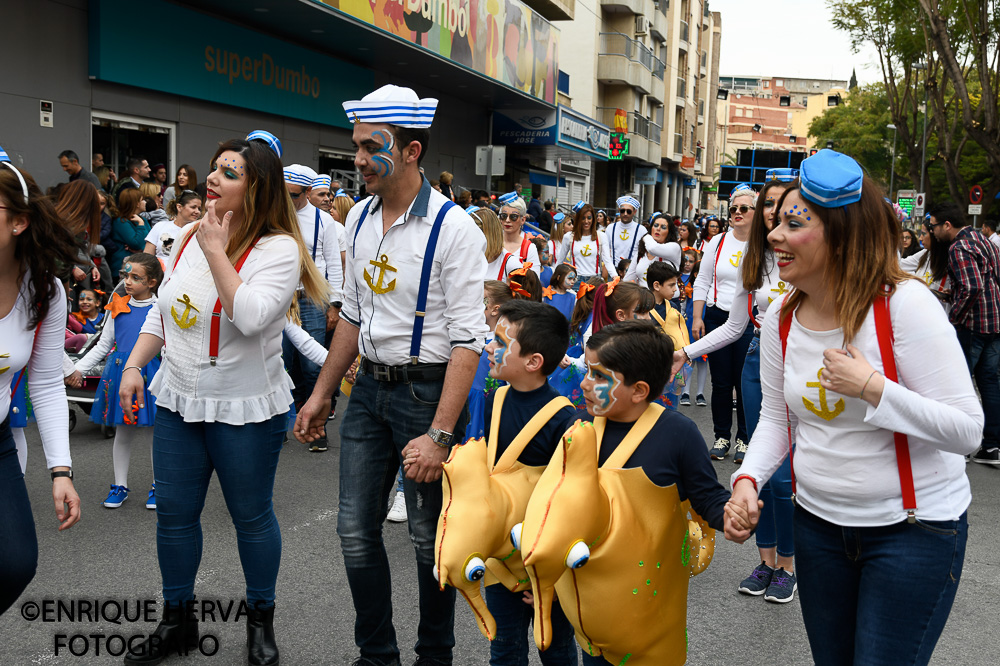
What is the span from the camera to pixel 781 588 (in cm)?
471

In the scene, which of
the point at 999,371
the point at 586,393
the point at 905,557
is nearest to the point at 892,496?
the point at 905,557

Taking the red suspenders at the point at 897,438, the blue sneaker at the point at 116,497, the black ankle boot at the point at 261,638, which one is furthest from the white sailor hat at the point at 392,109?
the blue sneaker at the point at 116,497

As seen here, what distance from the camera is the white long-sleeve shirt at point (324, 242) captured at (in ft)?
24.9

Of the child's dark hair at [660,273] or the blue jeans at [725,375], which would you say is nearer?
the blue jeans at [725,375]

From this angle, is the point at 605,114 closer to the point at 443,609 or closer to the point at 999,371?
the point at 999,371

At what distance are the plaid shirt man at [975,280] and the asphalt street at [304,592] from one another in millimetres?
2352

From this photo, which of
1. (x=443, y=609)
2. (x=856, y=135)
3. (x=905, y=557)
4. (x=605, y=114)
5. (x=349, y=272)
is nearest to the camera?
(x=905, y=557)

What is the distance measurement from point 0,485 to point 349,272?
4.84 feet

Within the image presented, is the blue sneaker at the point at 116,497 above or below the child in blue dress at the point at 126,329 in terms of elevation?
below

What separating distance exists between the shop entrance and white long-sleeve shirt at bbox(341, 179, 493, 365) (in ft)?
37.4

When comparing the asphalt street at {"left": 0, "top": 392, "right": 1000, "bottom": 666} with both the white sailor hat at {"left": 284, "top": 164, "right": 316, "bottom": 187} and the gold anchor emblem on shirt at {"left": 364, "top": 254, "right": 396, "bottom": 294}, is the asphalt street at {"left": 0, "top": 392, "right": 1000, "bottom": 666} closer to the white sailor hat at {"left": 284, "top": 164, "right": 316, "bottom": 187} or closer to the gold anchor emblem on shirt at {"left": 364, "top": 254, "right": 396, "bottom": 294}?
the gold anchor emblem on shirt at {"left": 364, "top": 254, "right": 396, "bottom": 294}

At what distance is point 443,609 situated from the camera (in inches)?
138

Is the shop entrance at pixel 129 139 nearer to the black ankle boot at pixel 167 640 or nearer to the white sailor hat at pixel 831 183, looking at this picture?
the black ankle boot at pixel 167 640

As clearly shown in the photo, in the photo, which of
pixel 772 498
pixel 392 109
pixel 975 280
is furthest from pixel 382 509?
pixel 975 280
